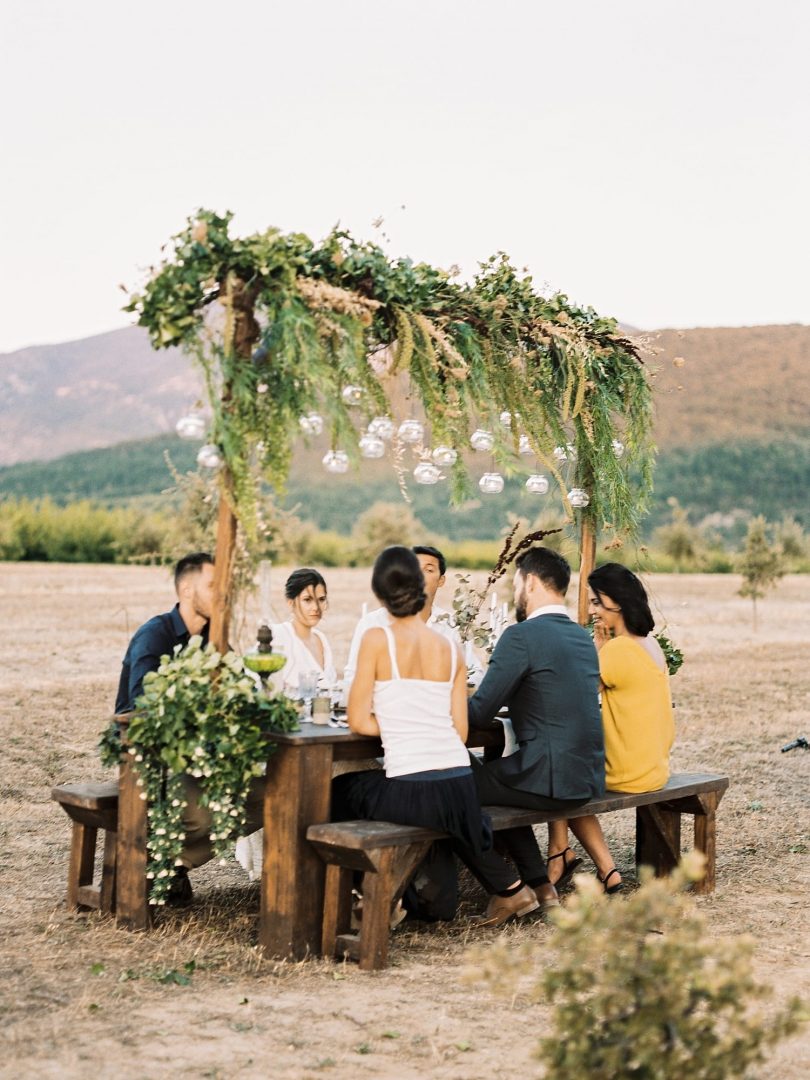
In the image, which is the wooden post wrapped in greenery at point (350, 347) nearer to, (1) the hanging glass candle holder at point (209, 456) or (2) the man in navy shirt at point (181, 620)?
(1) the hanging glass candle holder at point (209, 456)

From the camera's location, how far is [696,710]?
13367 millimetres

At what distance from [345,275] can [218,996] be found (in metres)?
2.74

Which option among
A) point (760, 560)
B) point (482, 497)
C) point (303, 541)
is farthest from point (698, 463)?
point (760, 560)

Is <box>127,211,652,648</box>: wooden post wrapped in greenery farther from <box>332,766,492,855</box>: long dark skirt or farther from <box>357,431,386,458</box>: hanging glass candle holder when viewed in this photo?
<box>332,766,492,855</box>: long dark skirt

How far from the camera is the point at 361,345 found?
5012 millimetres

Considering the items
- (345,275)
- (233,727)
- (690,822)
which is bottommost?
(690,822)

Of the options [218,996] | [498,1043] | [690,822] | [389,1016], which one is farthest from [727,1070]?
[690,822]

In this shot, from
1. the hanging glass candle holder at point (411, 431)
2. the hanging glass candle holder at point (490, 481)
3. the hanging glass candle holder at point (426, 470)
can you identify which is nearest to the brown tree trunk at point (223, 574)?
the hanging glass candle holder at point (411, 431)

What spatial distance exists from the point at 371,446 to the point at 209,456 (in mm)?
687

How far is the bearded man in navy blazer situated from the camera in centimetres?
547

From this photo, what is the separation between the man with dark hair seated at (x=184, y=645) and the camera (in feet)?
17.5

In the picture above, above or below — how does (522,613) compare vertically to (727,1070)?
above

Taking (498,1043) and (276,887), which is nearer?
(498,1043)

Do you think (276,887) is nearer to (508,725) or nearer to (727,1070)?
(508,725)
